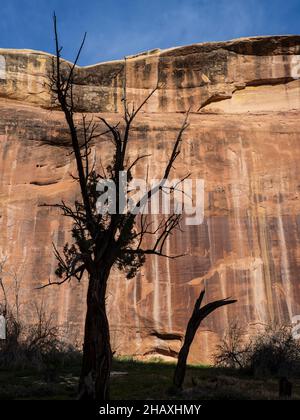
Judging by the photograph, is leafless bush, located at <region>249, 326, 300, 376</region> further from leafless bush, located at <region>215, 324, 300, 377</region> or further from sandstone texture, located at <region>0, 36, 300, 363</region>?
sandstone texture, located at <region>0, 36, 300, 363</region>

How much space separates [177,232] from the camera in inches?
697

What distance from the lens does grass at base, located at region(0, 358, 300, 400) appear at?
9.19 meters

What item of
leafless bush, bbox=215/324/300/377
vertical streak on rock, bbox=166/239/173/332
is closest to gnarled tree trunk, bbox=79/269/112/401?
leafless bush, bbox=215/324/300/377

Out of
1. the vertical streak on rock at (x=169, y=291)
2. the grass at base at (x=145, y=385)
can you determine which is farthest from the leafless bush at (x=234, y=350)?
the vertical streak on rock at (x=169, y=291)

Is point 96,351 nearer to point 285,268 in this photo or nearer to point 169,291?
point 169,291

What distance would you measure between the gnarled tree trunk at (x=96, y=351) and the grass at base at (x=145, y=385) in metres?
1.57

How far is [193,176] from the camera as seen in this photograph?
18953 millimetres

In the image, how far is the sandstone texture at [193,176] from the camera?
53.8ft

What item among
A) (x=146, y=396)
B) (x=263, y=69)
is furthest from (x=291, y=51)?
(x=146, y=396)

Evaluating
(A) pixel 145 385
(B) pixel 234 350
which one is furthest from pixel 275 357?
(A) pixel 145 385

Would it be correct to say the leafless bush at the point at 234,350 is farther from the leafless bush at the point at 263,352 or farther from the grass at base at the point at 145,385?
the grass at base at the point at 145,385

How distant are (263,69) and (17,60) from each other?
37.5ft

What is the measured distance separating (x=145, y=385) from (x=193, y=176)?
9738 mm

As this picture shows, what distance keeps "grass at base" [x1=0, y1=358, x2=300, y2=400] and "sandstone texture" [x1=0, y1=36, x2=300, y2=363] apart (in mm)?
2840
